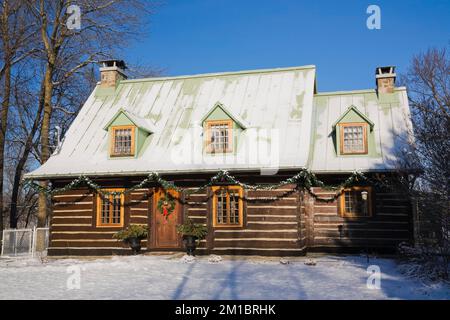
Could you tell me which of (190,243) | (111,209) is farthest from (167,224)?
(111,209)

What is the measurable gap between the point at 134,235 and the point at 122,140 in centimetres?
420

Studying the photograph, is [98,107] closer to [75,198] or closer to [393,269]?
[75,198]

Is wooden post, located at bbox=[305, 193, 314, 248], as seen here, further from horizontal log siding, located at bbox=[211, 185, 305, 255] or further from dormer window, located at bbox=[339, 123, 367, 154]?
dormer window, located at bbox=[339, 123, 367, 154]

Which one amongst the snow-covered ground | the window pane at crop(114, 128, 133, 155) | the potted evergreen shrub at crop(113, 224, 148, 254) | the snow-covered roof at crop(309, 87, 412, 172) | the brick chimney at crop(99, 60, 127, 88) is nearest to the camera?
the snow-covered ground

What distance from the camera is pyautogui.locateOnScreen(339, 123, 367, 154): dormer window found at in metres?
19.8

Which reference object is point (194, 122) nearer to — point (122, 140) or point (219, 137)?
point (219, 137)

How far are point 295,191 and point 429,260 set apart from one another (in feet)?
20.6

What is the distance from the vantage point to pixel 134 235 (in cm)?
1866

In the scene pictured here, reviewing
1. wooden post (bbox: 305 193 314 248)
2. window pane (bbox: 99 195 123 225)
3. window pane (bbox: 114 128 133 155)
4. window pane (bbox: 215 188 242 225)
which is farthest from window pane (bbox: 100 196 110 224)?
wooden post (bbox: 305 193 314 248)

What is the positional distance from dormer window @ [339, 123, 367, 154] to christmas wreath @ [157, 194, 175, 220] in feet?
23.9

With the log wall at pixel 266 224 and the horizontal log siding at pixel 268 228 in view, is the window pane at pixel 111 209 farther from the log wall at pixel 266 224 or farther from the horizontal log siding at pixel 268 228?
the horizontal log siding at pixel 268 228

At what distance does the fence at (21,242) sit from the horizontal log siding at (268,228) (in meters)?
8.36
